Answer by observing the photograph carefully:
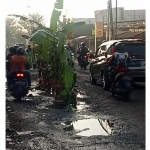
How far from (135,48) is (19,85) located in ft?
15.7

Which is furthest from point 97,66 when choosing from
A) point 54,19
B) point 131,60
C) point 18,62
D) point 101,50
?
point 18,62

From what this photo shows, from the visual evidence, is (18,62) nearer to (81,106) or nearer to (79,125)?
(81,106)

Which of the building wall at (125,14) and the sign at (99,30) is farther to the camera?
the building wall at (125,14)

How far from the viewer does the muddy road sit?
5891mm


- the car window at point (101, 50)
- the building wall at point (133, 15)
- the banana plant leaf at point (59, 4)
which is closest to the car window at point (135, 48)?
the car window at point (101, 50)

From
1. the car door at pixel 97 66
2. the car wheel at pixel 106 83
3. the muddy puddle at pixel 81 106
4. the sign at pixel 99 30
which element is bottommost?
the muddy puddle at pixel 81 106

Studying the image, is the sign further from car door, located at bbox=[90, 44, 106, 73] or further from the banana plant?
the banana plant

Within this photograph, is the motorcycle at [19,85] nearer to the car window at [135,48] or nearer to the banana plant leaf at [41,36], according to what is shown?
the banana plant leaf at [41,36]

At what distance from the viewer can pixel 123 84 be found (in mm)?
11070

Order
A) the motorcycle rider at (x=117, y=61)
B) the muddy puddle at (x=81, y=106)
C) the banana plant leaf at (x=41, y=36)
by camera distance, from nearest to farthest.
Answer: the banana plant leaf at (x=41, y=36) < the muddy puddle at (x=81, y=106) < the motorcycle rider at (x=117, y=61)

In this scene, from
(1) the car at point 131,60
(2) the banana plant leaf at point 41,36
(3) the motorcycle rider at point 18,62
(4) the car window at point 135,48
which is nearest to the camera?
(2) the banana plant leaf at point 41,36

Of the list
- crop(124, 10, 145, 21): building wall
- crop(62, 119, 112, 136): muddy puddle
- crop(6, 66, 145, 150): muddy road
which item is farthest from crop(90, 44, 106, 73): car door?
crop(124, 10, 145, 21): building wall

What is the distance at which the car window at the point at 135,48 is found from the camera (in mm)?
13375
